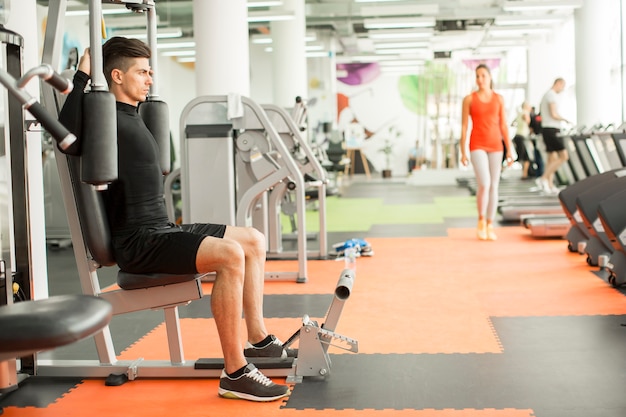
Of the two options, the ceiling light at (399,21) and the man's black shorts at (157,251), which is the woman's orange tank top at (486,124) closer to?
the man's black shorts at (157,251)

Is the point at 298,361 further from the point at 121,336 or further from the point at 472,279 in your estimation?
the point at 472,279

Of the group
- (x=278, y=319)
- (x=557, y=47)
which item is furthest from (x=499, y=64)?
(x=278, y=319)

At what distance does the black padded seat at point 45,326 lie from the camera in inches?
72.2

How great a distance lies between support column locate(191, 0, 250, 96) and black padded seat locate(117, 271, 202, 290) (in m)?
3.74

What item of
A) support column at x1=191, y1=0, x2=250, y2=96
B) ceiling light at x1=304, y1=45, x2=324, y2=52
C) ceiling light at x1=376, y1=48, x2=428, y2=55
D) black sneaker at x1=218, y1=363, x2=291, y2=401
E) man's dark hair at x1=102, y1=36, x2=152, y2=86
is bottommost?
black sneaker at x1=218, y1=363, x2=291, y2=401

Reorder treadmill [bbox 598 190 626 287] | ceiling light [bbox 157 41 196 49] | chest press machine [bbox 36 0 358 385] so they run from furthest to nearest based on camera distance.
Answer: ceiling light [bbox 157 41 196 49] < treadmill [bbox 598 190 626 287] < chest press machine [bbox 36 0 358 385]

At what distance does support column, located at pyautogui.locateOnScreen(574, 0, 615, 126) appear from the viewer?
12.2 metres

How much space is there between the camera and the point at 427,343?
154 inches

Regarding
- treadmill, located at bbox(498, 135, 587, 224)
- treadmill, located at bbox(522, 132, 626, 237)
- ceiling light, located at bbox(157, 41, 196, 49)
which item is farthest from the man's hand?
ceiling light, located at bbox(157, 41, 196, 49)

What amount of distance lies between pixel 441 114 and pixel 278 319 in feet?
55.2

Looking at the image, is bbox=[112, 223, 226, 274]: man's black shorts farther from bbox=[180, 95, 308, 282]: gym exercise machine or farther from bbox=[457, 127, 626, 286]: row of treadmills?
bbox=[457, 127, 626, 286]: row of treadmills

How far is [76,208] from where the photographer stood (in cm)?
326

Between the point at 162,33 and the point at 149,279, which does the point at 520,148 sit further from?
the point at 149,279

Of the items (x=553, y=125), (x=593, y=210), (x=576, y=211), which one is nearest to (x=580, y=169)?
(x=553, y=125)
